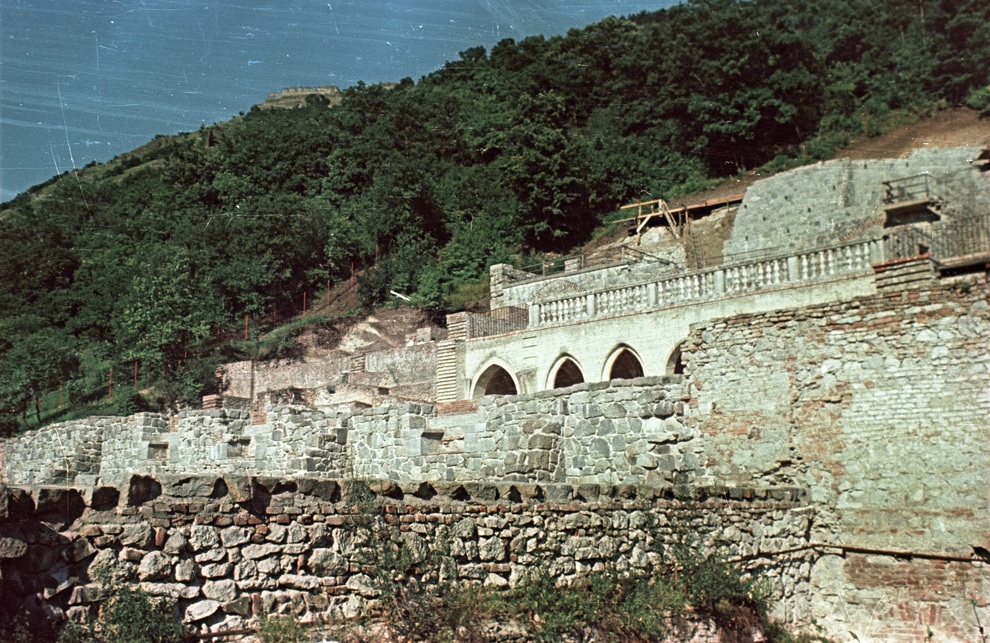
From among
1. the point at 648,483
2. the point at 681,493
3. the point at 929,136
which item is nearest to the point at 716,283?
the point at 648,483

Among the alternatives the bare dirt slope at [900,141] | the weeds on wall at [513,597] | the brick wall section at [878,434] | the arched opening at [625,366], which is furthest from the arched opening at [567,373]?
the weeds on wall at [513,597]

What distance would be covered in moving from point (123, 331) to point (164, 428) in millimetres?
25161

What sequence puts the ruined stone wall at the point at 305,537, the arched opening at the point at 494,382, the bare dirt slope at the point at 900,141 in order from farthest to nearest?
the bare dirt slope at the point at 900,141 < the arched opening at the point at 494,382 < the ruined stone wall at the point at 305,537

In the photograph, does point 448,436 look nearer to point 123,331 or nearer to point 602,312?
point 602,312

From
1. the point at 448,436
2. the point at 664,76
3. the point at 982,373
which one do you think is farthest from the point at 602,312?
the point at 664,76

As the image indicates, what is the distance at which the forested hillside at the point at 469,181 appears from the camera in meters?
40.2

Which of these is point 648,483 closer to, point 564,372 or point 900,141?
point 564,372

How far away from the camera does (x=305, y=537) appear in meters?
6.66

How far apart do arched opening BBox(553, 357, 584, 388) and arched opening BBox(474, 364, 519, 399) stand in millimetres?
1568

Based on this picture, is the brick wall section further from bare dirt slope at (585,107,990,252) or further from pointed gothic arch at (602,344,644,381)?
bare dirt slope at (585,107,990,252)

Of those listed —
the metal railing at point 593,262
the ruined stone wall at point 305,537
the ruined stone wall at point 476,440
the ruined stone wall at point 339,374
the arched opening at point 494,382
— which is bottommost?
the ruined stone wall at point 305,537

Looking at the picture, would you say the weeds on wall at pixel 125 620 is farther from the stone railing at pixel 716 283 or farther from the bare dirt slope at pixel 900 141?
the bare dirt slope at pixel 900 141

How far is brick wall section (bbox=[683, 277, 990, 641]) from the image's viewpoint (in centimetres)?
909

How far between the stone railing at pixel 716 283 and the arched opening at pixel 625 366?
1083mm
